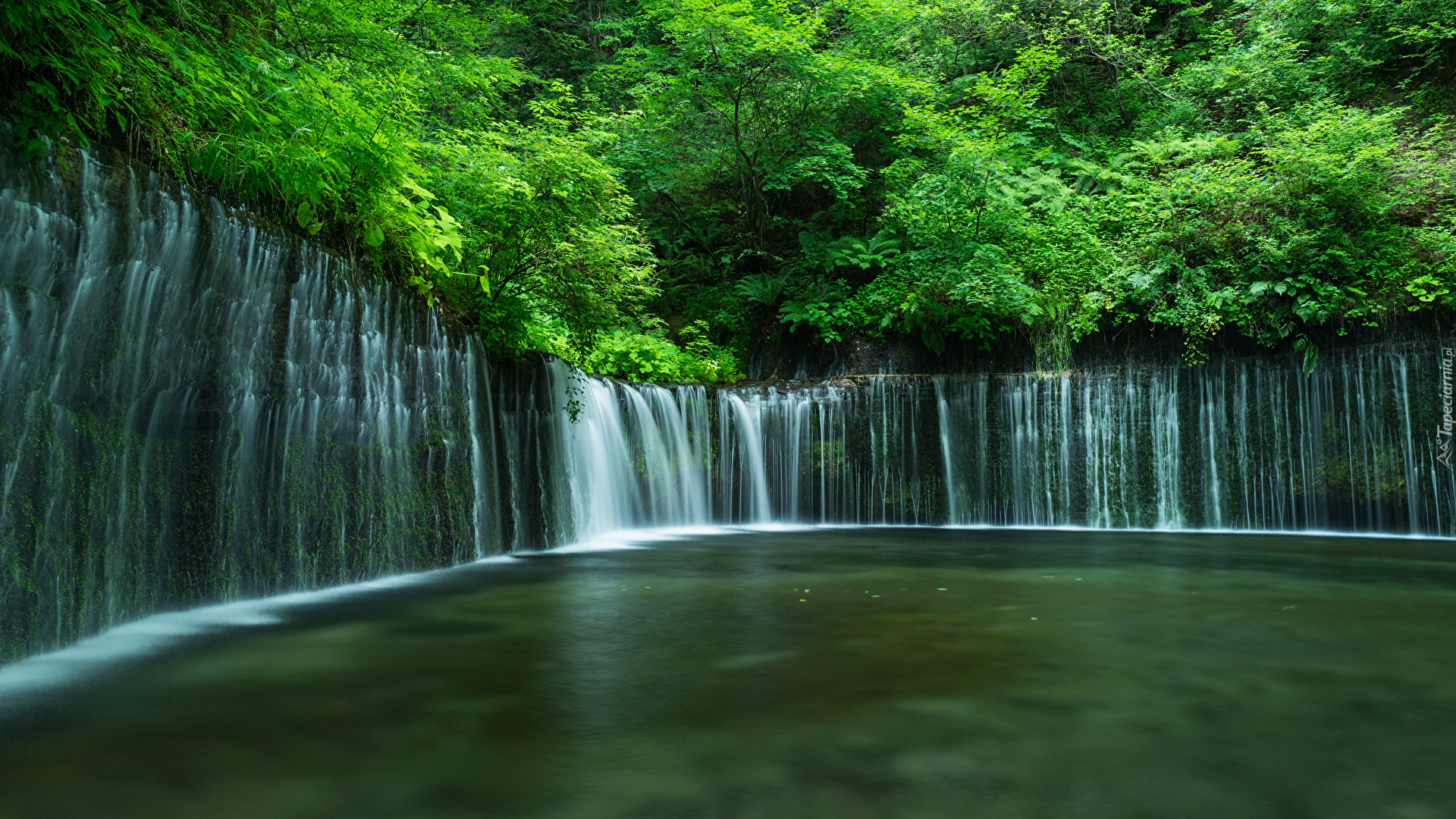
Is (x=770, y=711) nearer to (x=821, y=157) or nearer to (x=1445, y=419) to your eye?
(x=1445, y=419)

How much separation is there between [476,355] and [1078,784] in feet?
24.3

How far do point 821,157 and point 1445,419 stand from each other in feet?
35.1

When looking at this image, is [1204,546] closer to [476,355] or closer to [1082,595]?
[1082,595]

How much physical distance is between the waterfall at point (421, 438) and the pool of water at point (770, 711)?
2.59 feet

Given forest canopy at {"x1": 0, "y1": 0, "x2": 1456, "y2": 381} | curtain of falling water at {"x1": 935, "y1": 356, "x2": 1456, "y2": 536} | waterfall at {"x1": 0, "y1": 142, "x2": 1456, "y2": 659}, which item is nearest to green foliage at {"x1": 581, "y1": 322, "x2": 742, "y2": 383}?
forest canopy at {"x1": 0, "y1": 0, "x2": 1456, "y2": 381}

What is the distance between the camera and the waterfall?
13.5 ft

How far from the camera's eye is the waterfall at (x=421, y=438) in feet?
13.5

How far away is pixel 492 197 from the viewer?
8188mm

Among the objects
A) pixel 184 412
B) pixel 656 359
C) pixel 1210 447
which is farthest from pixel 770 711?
pixel 1210 447

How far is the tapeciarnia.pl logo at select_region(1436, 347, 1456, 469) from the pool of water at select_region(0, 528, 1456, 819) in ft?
21.8

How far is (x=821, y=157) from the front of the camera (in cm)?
1603

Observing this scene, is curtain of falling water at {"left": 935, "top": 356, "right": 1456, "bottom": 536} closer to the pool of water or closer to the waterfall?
the waterfall

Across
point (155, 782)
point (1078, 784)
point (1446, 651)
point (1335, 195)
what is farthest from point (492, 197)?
point (1335, 195)

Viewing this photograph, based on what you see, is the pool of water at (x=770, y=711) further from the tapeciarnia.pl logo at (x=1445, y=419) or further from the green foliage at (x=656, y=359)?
the green foliage at (x=656, y=359)
